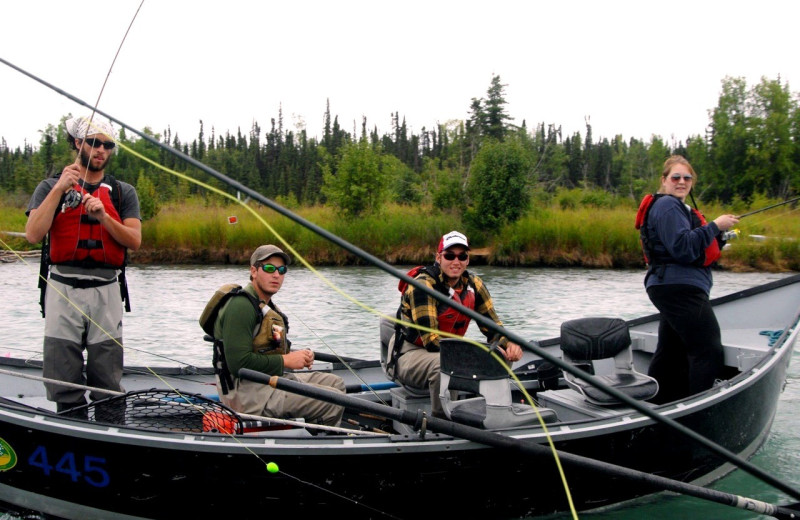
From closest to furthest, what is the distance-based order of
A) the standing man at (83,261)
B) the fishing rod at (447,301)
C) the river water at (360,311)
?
1. the fishing rod at (447,301)
2. the standing man at (83,261)
3. the river water at (360,311)

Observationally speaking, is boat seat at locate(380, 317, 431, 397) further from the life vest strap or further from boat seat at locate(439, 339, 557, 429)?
the life vest strap

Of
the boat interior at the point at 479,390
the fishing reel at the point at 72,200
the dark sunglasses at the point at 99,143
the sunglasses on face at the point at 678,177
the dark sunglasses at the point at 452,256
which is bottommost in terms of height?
the boat interior at the point at 479,390

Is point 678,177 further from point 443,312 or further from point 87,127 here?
point 87,127

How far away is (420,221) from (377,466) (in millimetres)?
19728

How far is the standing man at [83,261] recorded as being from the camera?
12.0 ft

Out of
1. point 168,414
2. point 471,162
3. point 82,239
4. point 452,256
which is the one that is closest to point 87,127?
point 82,239

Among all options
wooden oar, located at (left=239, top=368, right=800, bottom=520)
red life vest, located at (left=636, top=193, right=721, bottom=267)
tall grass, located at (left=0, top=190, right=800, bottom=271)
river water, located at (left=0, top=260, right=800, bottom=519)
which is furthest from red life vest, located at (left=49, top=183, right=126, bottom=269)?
tall grass, located at (left=0, top=190, right=800, bottom=271)

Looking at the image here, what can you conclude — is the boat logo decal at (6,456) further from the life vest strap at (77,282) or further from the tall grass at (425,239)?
the tall grass at (425,239)

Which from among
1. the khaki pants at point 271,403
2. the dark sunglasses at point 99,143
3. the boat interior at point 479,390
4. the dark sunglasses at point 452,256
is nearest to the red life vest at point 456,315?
the dark sunglasses at point 452,256

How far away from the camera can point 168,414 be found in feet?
12.3

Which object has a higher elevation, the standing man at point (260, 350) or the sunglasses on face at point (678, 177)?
the sunglasses on face at point (678, 177)

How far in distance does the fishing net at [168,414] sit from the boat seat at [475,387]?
107 cm

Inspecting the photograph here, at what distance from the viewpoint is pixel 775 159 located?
3819 cm

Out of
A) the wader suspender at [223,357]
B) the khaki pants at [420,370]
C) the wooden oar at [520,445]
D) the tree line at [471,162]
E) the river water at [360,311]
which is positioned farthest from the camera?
the tree line at [471,162]
